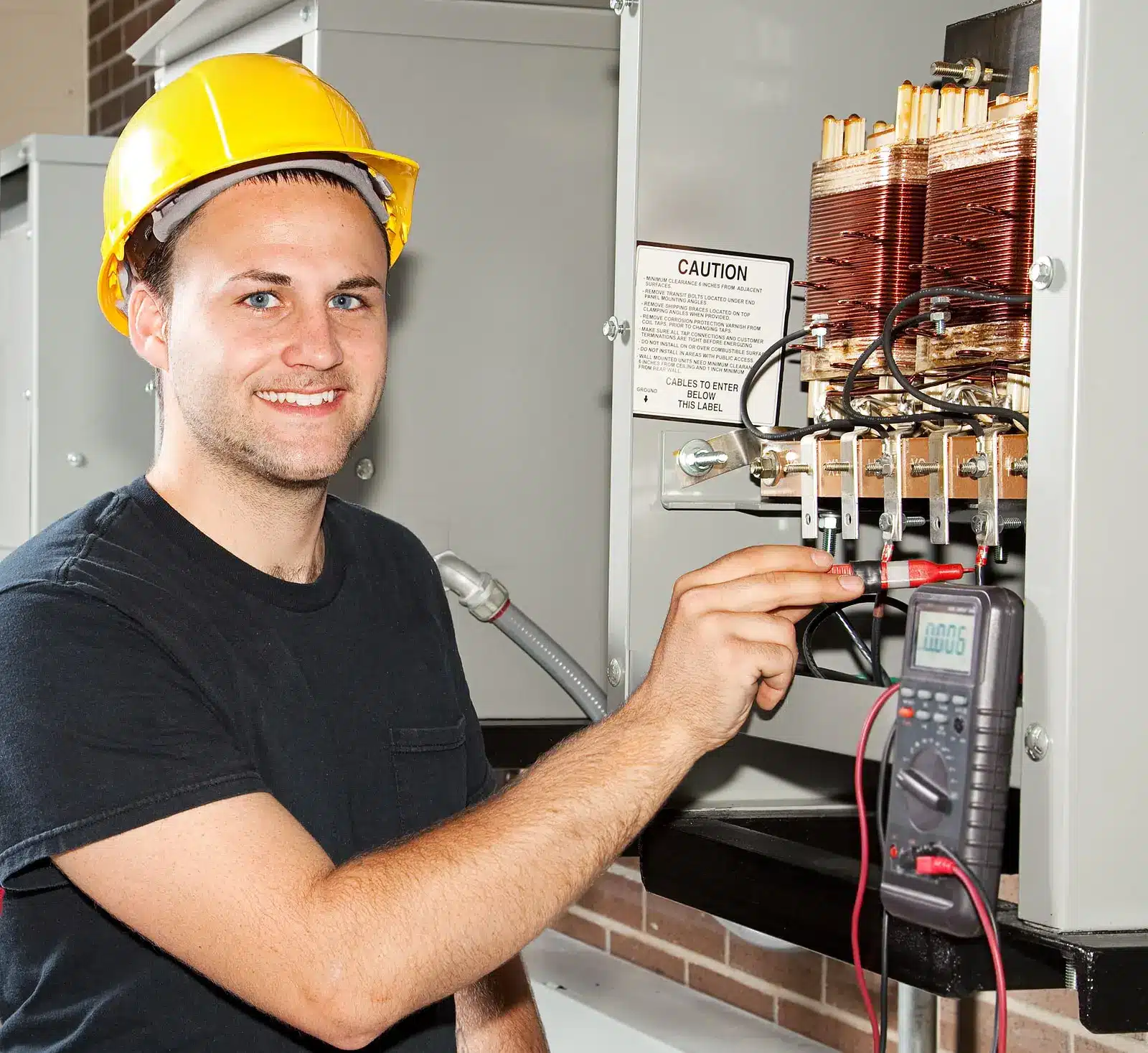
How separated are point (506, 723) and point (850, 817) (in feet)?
1.80

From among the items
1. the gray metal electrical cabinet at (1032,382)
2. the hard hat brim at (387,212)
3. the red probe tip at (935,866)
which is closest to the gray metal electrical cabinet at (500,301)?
the hard hat brim at (387,212)

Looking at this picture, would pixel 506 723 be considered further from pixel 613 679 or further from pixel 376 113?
pixel 376 113

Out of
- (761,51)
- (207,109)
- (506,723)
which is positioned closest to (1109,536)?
(761,51)

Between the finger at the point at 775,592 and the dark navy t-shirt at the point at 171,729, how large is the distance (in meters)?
0.37

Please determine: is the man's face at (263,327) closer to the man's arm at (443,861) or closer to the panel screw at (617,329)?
the panel screw at (617,329)

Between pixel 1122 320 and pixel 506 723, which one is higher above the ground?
pixel 1122 320

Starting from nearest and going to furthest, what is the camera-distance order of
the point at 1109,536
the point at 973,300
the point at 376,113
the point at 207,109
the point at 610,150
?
1. the point at 1109,536
2. the point at 973,300
3. the point at 207,109
4. the point at 376,113
5. the point at 610,150

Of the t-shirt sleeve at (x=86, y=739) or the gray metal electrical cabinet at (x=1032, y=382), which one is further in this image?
the t-shirt sleeve at (x=86, y=739)

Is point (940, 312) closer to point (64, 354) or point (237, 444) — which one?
point (237, 444)

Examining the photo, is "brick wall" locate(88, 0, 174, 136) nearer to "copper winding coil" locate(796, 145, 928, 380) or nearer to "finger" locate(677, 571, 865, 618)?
"copper winding coil" locate(796, 145, 928, 380)

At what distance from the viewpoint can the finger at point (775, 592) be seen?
40.4 inches

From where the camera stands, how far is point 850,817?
1298 mm

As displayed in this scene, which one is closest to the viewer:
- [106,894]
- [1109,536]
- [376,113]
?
[1109,536]

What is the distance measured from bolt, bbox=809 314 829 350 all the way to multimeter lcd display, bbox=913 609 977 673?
0.38 m
